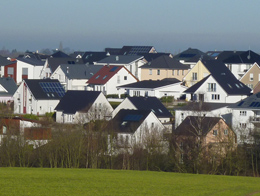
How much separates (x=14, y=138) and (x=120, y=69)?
34.0 meters

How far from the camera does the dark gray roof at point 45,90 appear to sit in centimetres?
6006

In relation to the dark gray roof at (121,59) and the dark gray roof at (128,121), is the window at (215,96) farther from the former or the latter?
the dark gray roof at (121,59)

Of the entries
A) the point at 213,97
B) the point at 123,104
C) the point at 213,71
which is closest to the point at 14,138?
the point at 123,104

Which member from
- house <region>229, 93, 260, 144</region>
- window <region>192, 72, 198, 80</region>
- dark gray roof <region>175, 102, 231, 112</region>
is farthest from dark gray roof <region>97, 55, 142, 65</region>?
house <region>229, 93, 260, 144</region>

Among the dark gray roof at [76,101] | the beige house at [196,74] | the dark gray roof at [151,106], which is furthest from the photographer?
the beige house at [196,74]

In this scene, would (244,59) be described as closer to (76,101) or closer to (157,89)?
(157,89)

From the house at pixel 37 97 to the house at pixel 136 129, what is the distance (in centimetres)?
1338

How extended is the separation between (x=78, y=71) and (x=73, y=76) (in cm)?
138

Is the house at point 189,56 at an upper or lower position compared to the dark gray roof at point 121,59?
upper

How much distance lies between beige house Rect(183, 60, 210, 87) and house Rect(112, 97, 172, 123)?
18.4m

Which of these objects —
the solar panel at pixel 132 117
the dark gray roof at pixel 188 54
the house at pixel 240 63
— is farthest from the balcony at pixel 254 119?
the dark gray roof at pixel 188 54

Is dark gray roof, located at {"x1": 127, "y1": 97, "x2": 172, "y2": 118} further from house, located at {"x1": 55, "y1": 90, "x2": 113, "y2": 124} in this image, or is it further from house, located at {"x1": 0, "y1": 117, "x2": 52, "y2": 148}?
house, located at {"x1": 0, "y1": 117, "x2": 52, "y2": 148}

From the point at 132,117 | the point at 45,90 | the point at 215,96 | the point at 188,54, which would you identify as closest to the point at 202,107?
the point at 132,117

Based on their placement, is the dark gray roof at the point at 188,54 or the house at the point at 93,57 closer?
the house at the point at 93,57
